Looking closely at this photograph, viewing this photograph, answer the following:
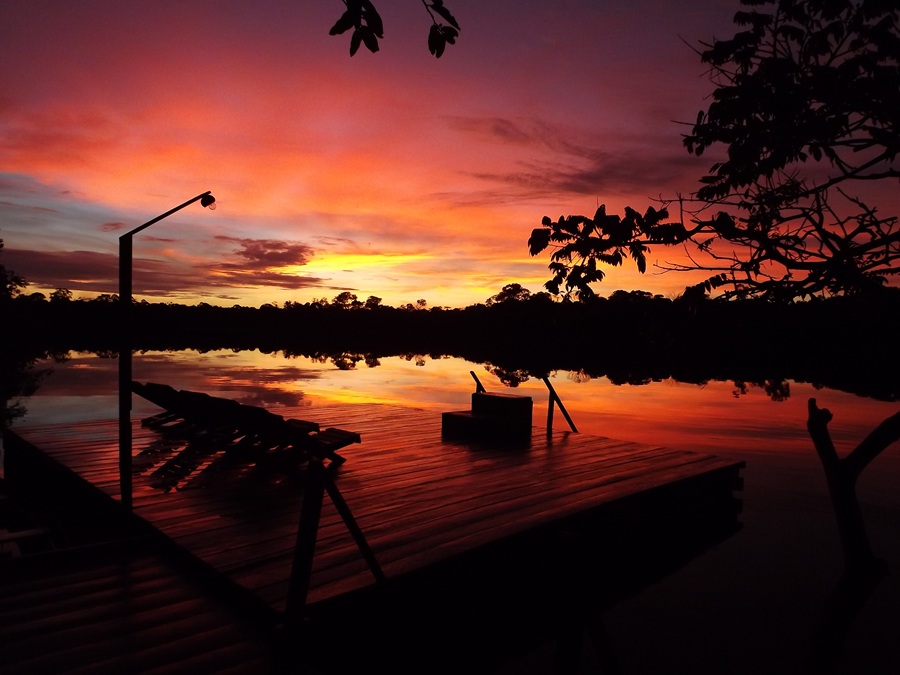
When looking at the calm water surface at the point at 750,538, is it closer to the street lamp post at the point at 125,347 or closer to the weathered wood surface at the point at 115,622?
the weathered wood surface at the point at 115,622

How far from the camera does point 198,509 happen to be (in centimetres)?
605

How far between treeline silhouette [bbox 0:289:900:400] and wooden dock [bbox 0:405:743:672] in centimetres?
195

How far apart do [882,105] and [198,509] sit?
638 centimetres

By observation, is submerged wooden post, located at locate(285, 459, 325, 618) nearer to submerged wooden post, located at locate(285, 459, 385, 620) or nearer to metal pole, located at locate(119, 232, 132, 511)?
submerged wooden post, located at locate(285, 459, 385, 620)

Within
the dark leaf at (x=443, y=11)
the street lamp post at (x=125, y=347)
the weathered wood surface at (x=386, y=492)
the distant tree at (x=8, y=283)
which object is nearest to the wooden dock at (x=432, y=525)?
the weathered wood surface at (x=386, y=492)

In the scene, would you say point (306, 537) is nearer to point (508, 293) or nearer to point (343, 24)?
point (343, 24)

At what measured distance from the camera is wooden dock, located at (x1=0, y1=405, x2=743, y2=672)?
15.0ft

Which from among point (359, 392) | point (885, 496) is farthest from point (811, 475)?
point (359, 392)

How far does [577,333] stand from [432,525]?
313 inches

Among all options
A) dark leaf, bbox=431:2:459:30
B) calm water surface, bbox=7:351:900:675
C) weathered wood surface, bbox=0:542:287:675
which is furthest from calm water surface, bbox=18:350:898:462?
dark leaf, bbox=431:2:459:30

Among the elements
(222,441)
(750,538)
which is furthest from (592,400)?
(222,441)

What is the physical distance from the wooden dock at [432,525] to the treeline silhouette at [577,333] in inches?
76.8

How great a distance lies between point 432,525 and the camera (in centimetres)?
570

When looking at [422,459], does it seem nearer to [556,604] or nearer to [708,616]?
[556,604]
